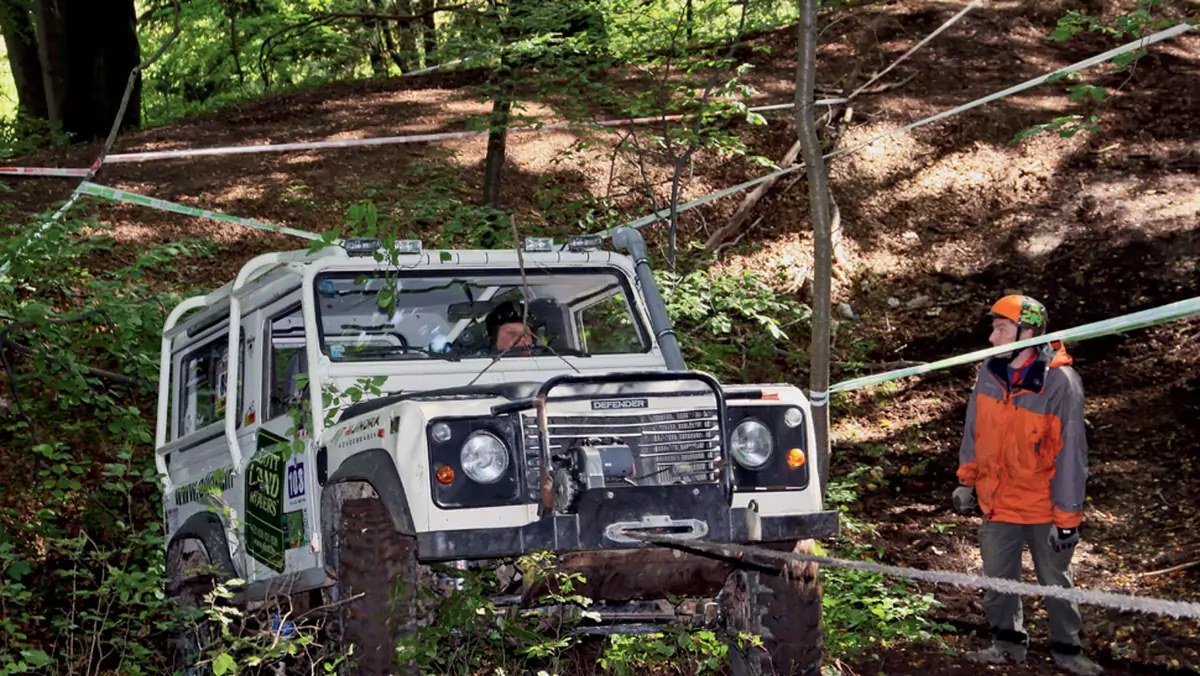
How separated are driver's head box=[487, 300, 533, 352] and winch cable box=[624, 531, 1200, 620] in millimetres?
1706

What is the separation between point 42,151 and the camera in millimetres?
16516

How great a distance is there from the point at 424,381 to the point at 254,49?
18.0 metres

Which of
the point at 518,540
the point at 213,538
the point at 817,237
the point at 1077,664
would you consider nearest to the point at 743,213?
the point at 817,237

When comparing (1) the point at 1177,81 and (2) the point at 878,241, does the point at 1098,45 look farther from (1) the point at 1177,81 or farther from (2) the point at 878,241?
(2) the point at 878,241

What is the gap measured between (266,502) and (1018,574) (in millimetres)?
3990

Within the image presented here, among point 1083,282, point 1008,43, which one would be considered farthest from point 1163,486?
point 1008,43

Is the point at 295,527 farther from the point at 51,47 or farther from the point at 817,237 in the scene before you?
the point at 51,47

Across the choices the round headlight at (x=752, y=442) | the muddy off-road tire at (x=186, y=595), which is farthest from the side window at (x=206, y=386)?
the round headlight at (x=752, y=442)

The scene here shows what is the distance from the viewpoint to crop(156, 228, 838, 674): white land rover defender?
4.85m

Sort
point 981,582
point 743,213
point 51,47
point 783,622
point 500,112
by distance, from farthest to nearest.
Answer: point 51,47 → point 743,213 → point 500,112 → point 783,622 → point 981,582

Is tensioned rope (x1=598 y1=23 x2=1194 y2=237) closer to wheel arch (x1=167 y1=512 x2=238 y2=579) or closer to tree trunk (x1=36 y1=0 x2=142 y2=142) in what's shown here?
wheel arch (x1=167 y1=512 x2=238 y2=579)

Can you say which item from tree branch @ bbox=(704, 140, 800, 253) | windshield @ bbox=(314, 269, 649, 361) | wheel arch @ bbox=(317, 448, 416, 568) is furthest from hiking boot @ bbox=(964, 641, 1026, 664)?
tree branch @ bbox=(704, 140, 800, 253)

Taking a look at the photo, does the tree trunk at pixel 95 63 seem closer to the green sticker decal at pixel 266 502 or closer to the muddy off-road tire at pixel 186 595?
the muddy off-road tire at pixel 186 595

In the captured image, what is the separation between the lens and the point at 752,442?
17.6 feet
